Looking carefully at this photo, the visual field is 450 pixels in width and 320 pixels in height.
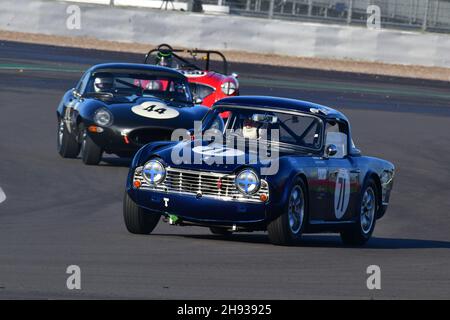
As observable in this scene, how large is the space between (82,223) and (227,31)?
25.3 metres

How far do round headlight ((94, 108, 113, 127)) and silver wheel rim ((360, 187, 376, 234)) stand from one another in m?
4.61

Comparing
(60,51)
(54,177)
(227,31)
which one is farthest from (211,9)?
(54,177)

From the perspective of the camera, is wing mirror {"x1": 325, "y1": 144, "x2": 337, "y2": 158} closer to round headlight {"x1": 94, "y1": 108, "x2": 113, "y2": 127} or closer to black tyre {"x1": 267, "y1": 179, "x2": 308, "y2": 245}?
black tyre {"x1": 267, "y1": 179, "x2": 308, "y2": 245}

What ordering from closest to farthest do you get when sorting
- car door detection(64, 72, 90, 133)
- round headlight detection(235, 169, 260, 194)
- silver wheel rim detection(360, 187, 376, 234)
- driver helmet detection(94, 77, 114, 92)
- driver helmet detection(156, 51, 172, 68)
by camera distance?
round headlight detection(235, 169, 260, 194)
silver wheel rim detection(360, 187, 376, 234)
car door detection(64, 72, 90, 133)
driver helmet detection(94, 77, 114, 92)
driver helmet detection(156, 51, 172, 68)

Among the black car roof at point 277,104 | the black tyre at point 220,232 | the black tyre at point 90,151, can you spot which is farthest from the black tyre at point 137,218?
the black tyre at point 90,151

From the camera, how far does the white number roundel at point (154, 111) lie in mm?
15266

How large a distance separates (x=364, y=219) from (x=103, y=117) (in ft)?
15.9

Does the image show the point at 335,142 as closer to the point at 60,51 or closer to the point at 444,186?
the point at 444,186

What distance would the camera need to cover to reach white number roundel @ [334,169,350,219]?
428 inches

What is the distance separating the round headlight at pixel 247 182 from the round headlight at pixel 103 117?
18.1ft

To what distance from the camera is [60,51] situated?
1358 inches

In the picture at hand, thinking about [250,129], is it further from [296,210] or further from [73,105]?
[73,105]

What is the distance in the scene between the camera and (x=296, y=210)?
33.6 feet

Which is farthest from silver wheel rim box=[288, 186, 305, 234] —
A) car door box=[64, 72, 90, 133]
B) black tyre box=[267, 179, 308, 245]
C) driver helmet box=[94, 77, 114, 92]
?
driver helmet box=[94, 77, 114, 92]
